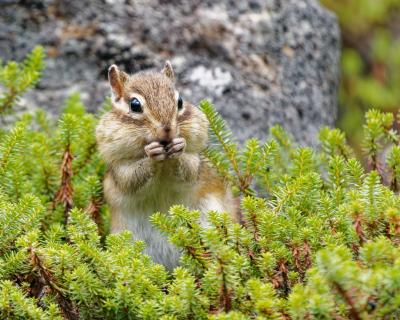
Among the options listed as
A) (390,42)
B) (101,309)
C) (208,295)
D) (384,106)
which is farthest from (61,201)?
(390,42)

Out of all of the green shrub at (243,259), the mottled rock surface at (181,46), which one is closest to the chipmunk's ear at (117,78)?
the green shrub at (243,259)

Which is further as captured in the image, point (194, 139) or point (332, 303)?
point (194, 139)

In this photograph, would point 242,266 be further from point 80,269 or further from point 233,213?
point 233,213

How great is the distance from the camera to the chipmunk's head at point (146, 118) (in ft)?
12.7

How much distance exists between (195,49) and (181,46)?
0.35 ft

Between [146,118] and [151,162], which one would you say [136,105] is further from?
[151,162]

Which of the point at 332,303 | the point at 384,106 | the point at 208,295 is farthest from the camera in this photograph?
the point at 384,106

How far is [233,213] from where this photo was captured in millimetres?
4340

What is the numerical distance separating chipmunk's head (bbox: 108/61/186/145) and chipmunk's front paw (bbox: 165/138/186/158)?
0.09ft

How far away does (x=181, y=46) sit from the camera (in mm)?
5551

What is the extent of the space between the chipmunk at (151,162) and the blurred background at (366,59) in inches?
143

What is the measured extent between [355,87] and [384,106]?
546 millimetres

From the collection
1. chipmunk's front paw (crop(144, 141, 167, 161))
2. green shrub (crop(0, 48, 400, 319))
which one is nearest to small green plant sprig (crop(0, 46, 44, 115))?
green shrub (crop(0, 48, 400, 319))

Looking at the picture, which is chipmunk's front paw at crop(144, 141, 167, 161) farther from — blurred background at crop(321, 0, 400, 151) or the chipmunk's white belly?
blurred background at crop(321, 0, 400, 151)
